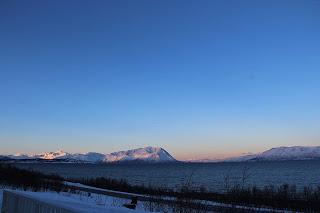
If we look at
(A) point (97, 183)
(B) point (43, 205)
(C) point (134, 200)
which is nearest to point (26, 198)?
(B) point (43, 205)

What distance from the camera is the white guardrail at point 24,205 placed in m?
4.97

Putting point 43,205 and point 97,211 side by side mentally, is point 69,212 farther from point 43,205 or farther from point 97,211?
point 43,205

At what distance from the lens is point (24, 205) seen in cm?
662

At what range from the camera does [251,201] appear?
64.6 ft

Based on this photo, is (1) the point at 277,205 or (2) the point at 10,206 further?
(1) the point at 277,205

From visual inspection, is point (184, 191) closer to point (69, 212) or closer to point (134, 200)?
point (69, 212)

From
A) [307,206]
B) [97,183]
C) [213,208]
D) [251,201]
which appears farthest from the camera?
[97,183]

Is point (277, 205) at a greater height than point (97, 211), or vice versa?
point (97, 211)

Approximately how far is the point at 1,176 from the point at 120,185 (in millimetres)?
15494

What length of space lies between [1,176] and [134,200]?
15039 millimetres

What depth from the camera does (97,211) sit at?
13.4 feet

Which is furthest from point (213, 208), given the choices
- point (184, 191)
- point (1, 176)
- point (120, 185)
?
point (120, 185)

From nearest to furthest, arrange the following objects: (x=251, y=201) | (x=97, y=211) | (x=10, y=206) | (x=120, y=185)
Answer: (x=97, y=211), (x=10, y=206), (x=251, y=201), (x=120, y=185)

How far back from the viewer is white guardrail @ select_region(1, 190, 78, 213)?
4973 mm
